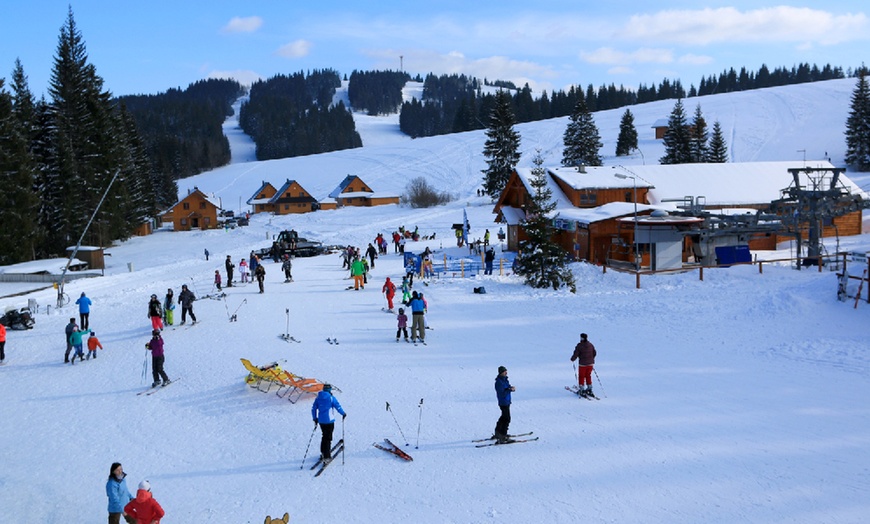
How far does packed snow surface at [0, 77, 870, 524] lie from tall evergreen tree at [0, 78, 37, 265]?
657 inches

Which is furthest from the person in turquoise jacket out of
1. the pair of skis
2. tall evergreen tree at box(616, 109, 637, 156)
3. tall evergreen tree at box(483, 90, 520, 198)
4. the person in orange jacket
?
tall evergreen tree at box(616, 109, 637, 156)

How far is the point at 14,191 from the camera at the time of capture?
3831 centimetres

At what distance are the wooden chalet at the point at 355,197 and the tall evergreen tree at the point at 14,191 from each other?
146ft

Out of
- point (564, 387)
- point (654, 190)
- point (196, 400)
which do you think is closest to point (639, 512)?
point (564, 387)

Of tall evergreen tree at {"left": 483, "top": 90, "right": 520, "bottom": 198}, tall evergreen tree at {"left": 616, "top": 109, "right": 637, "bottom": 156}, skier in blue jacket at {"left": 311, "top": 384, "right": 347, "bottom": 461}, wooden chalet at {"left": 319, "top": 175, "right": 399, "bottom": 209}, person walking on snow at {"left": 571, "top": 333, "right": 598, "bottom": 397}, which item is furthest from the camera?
wooden chalet at {"left": 319, "top": 175, "right": 399, "bottom": 209}

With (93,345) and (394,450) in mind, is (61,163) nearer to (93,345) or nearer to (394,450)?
(93,345)

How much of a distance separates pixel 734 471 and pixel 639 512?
1969 millimetres

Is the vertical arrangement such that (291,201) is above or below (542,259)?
above

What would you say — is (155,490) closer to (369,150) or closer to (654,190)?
(654,190)

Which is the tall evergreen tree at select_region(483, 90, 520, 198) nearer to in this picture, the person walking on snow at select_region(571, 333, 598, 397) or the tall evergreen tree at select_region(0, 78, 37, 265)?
the tall evergreen tree at select_region(0, 78, 37, 265)

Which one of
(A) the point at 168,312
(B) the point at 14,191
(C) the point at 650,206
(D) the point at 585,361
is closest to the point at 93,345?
(A) the point at 168,312

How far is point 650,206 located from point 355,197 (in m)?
55.2

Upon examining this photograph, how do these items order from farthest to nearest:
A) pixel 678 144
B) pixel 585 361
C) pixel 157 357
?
pixel 678 144 → pixel 157 357 → pixel 585 361

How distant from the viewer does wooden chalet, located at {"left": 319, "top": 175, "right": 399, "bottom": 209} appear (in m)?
81.4
